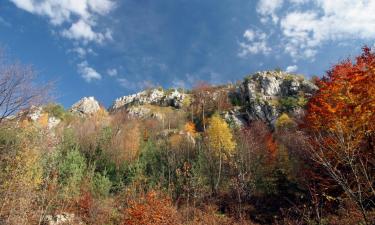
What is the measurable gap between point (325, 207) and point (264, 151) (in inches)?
495

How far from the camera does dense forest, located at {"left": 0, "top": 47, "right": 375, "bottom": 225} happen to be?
16.6 metres

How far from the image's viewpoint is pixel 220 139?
113 feet

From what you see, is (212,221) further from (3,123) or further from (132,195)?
(3,123)

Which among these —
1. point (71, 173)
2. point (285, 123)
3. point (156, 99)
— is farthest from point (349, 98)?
point (156, 99)

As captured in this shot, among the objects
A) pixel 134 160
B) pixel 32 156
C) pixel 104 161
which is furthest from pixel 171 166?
pixel 32 156

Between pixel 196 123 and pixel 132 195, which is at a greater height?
pixel 196 123

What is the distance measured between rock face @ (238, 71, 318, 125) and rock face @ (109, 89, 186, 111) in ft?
64.6

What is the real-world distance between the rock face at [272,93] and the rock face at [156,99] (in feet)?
64.6

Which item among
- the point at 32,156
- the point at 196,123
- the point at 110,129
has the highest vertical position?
the point at 196,123

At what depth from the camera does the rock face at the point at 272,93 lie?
2463 inches

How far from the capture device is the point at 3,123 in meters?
15.3

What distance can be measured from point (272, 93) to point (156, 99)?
36883mm

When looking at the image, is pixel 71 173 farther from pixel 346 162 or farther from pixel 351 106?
pixel 346 162

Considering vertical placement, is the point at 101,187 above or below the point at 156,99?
below
